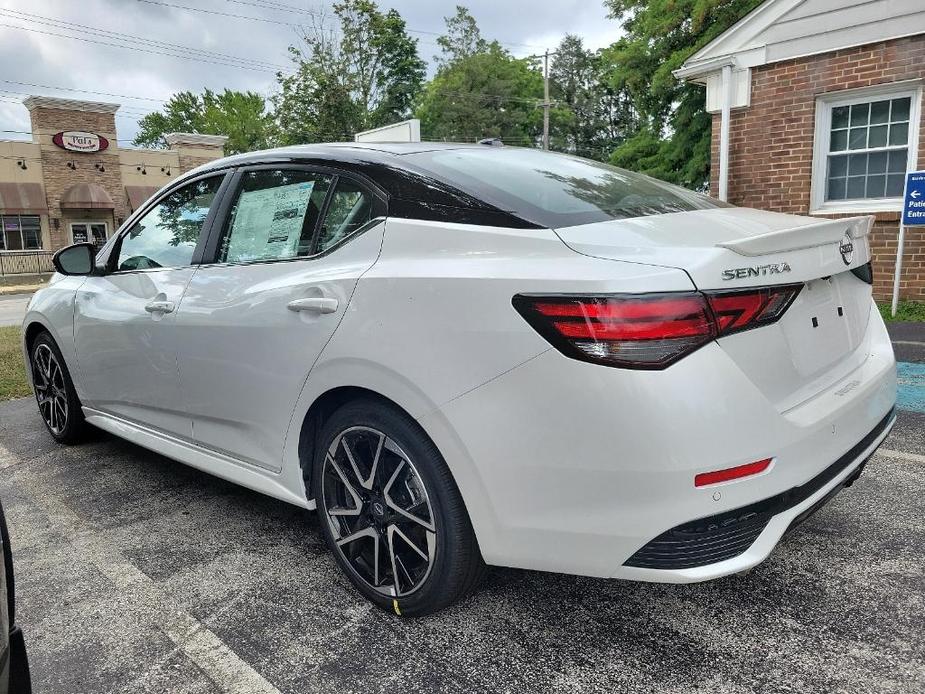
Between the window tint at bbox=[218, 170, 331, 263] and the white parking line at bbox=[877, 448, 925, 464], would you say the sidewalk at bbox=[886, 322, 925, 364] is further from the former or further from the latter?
the window tint at bbox=[218, 170, 331, 263]

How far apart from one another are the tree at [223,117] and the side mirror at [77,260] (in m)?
48.7

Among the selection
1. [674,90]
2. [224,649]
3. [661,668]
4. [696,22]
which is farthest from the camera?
[674,90]

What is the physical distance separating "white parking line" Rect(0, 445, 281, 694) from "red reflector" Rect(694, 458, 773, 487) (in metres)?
1.35

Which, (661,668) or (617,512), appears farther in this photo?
(661,668)

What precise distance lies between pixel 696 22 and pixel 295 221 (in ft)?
51.1

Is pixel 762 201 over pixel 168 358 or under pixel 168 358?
over

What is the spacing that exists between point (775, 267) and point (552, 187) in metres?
0.86

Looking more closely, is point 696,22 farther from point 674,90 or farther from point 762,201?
point 762,201

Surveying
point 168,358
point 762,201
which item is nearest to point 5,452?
point 168,358

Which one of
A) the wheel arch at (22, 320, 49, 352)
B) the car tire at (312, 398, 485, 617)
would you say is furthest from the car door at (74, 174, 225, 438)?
the car tire at (312, 398, 485, 617)

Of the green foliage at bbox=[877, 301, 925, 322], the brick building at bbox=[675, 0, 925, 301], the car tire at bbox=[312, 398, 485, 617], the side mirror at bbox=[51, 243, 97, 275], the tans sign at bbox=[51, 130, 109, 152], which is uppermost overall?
the tans sign at bbox=[51, 130, 109, 152]

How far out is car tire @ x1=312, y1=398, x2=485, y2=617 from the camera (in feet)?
7.03

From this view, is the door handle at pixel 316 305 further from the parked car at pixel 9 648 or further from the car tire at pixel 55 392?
the car tire at pixel 55 392

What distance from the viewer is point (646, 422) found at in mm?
1729
